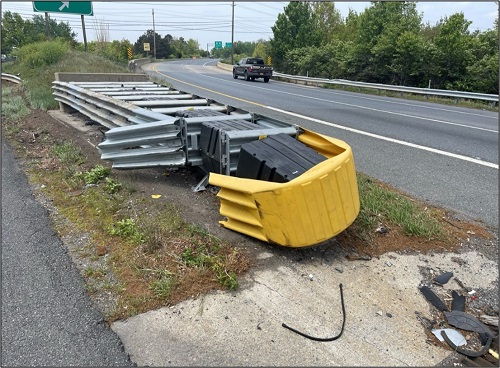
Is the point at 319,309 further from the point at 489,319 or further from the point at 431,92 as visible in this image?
the point at 431,92

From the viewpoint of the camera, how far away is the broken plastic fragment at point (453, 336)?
2.28 meters

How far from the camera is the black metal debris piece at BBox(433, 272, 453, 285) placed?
2.89m

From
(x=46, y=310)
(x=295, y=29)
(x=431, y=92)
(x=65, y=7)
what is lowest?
(x=46, y=310)

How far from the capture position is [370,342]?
222 centimetres

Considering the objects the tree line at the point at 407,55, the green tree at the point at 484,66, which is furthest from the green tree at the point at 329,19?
the green tree at the point at 484,66

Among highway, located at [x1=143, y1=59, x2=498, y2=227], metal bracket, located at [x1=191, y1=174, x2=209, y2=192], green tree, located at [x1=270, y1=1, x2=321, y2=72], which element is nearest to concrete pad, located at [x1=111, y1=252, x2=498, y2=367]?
metal bracket, located at [x1=191, y1=174, x2=209, y2=192]

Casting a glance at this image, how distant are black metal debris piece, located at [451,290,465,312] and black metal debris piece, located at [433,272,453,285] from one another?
130 millimetres

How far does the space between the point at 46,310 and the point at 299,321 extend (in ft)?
5.48

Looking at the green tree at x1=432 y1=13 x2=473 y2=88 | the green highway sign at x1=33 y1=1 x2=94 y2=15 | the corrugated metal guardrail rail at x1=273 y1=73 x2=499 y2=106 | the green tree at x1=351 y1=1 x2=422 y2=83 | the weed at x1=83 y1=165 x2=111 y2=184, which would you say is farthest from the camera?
the green tree at x1=351 y1=1 x2=422 y2=83

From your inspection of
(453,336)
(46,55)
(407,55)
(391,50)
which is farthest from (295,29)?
(453,336)

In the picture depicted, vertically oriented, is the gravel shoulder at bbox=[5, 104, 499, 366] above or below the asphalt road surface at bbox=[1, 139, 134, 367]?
above

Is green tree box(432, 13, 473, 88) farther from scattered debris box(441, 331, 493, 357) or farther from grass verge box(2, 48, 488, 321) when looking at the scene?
scattered debris box(441, 331, 493, 357)

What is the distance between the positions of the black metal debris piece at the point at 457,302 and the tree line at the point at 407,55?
20.6m

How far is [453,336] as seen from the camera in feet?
7.63
